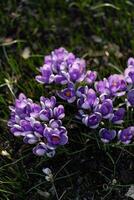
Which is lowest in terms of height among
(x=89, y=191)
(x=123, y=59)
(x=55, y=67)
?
(x=89, y=191)

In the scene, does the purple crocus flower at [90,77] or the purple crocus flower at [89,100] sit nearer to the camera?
the purple crocus flower at [89,100]

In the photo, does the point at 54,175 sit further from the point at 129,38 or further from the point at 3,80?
the point at 129,38

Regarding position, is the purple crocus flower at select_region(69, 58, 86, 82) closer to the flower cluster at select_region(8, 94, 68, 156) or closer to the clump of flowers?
the clump of flowers

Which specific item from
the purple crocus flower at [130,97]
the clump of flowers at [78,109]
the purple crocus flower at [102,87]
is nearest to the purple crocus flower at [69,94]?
the clump of flowers at [78,109]

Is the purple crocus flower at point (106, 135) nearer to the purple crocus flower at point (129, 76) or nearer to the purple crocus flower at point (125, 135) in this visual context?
the purple crocus flower at point (125, 135)

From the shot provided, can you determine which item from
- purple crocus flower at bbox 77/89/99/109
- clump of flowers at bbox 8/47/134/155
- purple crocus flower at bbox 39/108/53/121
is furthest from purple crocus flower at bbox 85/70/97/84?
purple crocus flower at bbox 39/108/53/121

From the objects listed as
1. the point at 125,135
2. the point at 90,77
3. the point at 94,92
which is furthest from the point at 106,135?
the point at 90,77

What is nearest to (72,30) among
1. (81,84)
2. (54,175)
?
(81,84)

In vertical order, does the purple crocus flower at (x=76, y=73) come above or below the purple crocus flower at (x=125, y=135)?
above
